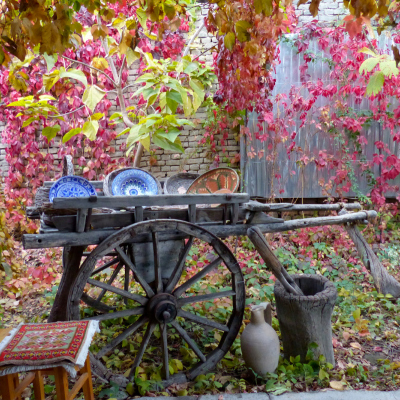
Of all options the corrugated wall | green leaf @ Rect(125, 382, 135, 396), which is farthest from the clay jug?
the corrugated wall

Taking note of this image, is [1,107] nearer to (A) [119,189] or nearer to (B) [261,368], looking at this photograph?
(A) [119,189]

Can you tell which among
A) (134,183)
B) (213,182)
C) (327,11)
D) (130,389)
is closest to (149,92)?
(134,183)

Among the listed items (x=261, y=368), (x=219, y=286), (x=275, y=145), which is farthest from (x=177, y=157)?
(x=261, y=368)

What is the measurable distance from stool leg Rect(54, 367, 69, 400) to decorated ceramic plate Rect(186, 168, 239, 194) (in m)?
1.87

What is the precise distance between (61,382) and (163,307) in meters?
0.91

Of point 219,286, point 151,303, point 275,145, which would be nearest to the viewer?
point 151,303

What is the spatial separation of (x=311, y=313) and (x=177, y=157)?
4.13m

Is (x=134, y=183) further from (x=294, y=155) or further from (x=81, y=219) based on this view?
(x=294, y=155)

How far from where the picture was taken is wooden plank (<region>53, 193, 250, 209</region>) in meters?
2.39

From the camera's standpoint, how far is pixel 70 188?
2.87 meters

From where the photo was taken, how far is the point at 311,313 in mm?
2865

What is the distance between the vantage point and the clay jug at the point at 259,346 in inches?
109

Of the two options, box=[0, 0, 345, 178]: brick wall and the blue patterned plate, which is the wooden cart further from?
box=[0, 0, 345, 178]: brick wall

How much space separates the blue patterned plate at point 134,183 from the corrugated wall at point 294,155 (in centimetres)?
289
